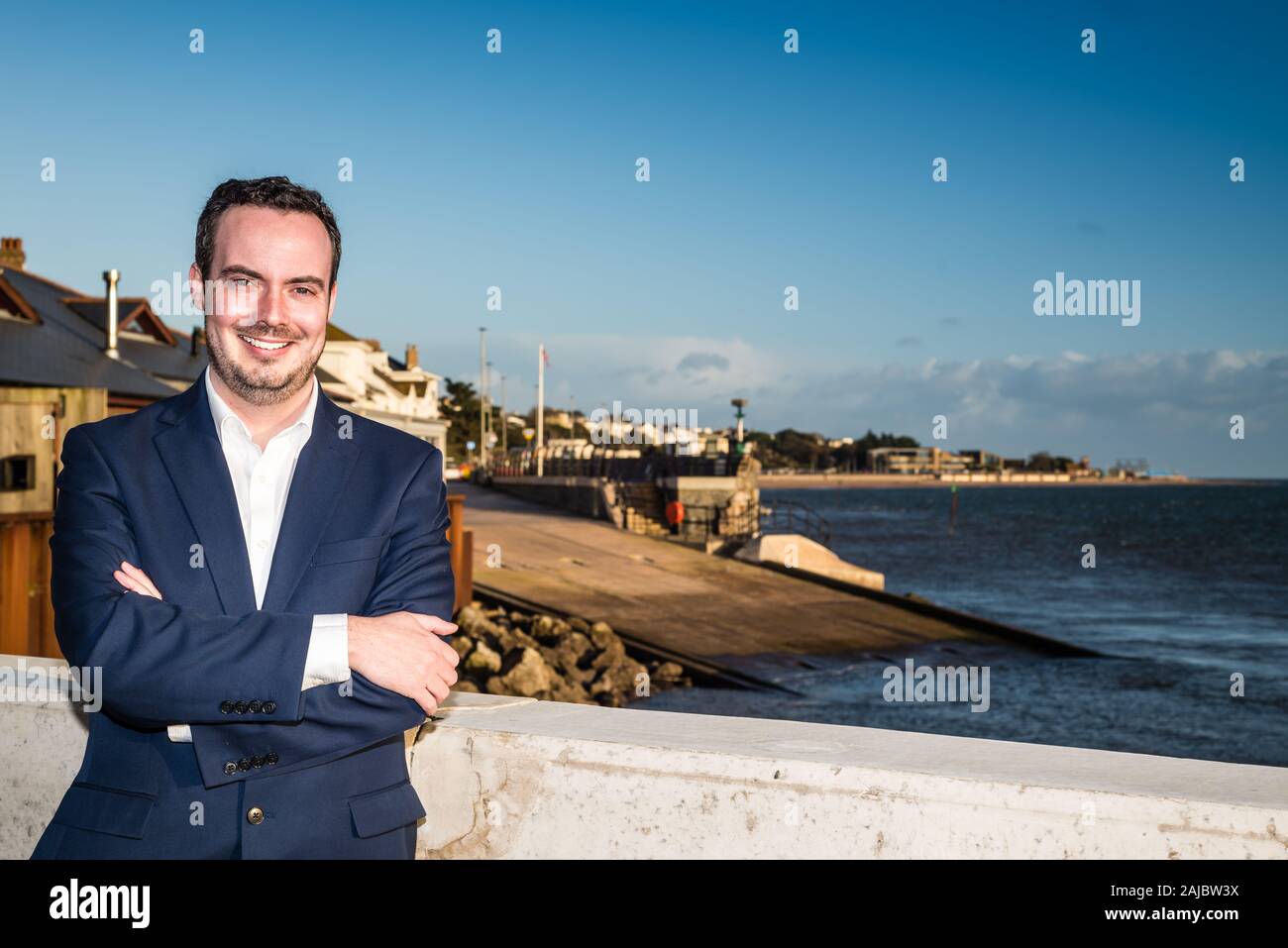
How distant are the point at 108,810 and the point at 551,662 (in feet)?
48.7

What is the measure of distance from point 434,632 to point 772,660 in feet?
56.5

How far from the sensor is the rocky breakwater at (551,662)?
15.0 meters

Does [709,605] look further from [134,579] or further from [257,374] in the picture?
[134,579]

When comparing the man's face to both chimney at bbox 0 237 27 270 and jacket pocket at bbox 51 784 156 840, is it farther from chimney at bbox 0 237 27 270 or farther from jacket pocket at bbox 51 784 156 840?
chimney at bbox 0 237 27 270

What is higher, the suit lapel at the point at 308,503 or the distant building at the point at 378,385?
the distant building at the point at 378,385

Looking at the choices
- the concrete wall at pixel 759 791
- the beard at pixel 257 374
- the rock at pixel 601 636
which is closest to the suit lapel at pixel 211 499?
the beard at pixel 257 374

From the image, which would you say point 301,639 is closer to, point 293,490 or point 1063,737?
point 293,490

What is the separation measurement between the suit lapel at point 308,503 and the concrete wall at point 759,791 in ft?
2.49

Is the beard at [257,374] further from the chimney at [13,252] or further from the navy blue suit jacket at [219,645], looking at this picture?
the chimney at [13,252]

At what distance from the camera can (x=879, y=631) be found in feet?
71.5

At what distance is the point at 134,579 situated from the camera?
8.02 feet

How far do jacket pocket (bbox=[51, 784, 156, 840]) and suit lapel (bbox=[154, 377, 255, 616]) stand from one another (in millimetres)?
442

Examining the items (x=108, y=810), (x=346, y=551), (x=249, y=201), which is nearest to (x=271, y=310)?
(x=249, y=201)
